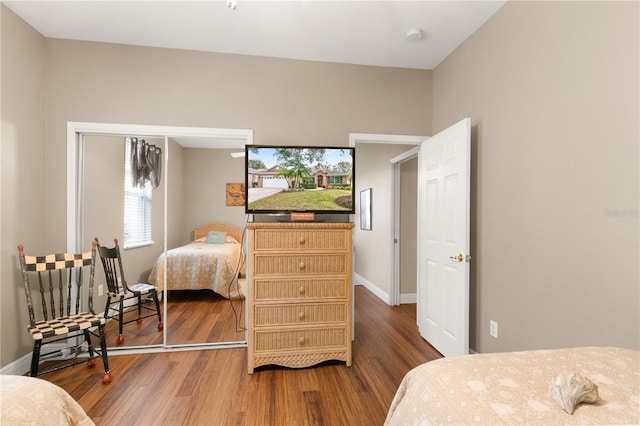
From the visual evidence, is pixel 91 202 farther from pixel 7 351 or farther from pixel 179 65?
pixel 179 65

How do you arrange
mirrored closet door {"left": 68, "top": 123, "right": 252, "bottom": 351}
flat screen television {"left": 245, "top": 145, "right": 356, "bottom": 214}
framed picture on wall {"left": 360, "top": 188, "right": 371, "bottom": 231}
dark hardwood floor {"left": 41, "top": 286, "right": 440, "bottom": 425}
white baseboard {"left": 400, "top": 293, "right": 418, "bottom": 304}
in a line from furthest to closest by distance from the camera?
framed picture on wall {"left": 360, "top": 188, "right": 371, "bottom": 231} < white baseboard {"left": 400, "top": 293, "right": 418, "bottom": 304} < mirrored closet door {"left": 68, "top": 123, "right": 252, "bottom": 351} < flat screen television {"left": 245, "top": 145, "right": 356, "bottom": 214} < dark hardwood floor {"left": 41, "top": 286, "right": 440, "bottom": 425}

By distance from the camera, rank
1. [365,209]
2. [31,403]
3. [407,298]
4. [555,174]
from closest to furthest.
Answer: [31,403], [555,174], [407,298], [365,209]

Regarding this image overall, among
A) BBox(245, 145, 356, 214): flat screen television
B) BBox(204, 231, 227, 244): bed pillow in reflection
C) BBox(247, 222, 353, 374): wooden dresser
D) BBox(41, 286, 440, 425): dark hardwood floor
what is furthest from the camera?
BBox(204, 231, 227, 244): bed pillow in reflection

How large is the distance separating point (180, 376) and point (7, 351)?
1.27 metres

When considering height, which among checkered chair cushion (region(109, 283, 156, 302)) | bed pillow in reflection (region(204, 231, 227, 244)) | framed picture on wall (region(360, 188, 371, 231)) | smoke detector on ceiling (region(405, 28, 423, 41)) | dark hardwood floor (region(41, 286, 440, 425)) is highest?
smoke detector on ceiling (region(405, 28, 423, 41))

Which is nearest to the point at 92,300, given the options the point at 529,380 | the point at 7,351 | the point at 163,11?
the point at 7,351

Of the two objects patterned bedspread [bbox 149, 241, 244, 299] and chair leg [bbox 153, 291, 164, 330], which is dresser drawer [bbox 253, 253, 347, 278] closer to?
patterned bedspread [bbox 149, 241, 244, 299]

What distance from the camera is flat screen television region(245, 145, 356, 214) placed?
2.63 meters

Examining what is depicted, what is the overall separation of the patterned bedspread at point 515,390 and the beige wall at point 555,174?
64cm

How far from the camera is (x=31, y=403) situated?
0.98 m

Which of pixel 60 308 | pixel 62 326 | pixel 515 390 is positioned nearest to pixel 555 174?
pixel 515 390

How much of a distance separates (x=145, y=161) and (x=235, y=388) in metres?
2.10

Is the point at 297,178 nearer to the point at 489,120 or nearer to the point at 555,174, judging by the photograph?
the point at 489,120

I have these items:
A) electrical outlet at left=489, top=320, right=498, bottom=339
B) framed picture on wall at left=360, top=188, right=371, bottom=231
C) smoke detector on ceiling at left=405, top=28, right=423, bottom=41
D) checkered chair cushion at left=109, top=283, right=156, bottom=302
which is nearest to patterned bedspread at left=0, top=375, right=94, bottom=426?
checkered chair cushion at left=109, top=283, right=156, bottom=302
